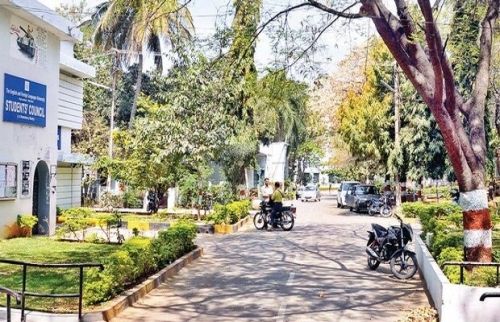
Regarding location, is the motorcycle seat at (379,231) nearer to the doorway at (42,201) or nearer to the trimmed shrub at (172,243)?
the trimmed shrub at (172,243)

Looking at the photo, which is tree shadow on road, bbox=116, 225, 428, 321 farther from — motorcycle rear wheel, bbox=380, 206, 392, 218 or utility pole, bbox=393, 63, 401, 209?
utility pole, bbox=393, 63, 401, 209

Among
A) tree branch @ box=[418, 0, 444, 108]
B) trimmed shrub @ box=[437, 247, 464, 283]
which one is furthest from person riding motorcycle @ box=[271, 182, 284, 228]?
tree branch @ box=[418, 0, 444, 108]

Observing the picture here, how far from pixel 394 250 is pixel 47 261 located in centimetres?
719

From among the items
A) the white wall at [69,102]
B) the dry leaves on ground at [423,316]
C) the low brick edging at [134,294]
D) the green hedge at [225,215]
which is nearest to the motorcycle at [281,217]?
the green hedge at [225,215]

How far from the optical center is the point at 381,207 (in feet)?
89.9

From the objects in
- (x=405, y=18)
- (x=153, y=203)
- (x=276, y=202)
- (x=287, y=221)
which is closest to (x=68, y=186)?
(x=153, y=203)

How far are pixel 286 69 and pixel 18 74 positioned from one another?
8.11m

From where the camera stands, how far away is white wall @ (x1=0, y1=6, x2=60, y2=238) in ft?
48.9

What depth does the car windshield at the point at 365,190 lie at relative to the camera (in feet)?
98.4

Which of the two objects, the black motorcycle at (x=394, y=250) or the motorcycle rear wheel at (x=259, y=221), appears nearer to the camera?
the black motorcycle at (x=394, y=250)

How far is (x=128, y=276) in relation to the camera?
878 cm

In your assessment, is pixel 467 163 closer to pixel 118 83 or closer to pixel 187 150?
pixel 187 150

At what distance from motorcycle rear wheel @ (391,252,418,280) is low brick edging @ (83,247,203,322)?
4.21 metres

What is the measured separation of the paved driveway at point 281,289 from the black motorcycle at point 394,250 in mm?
211
